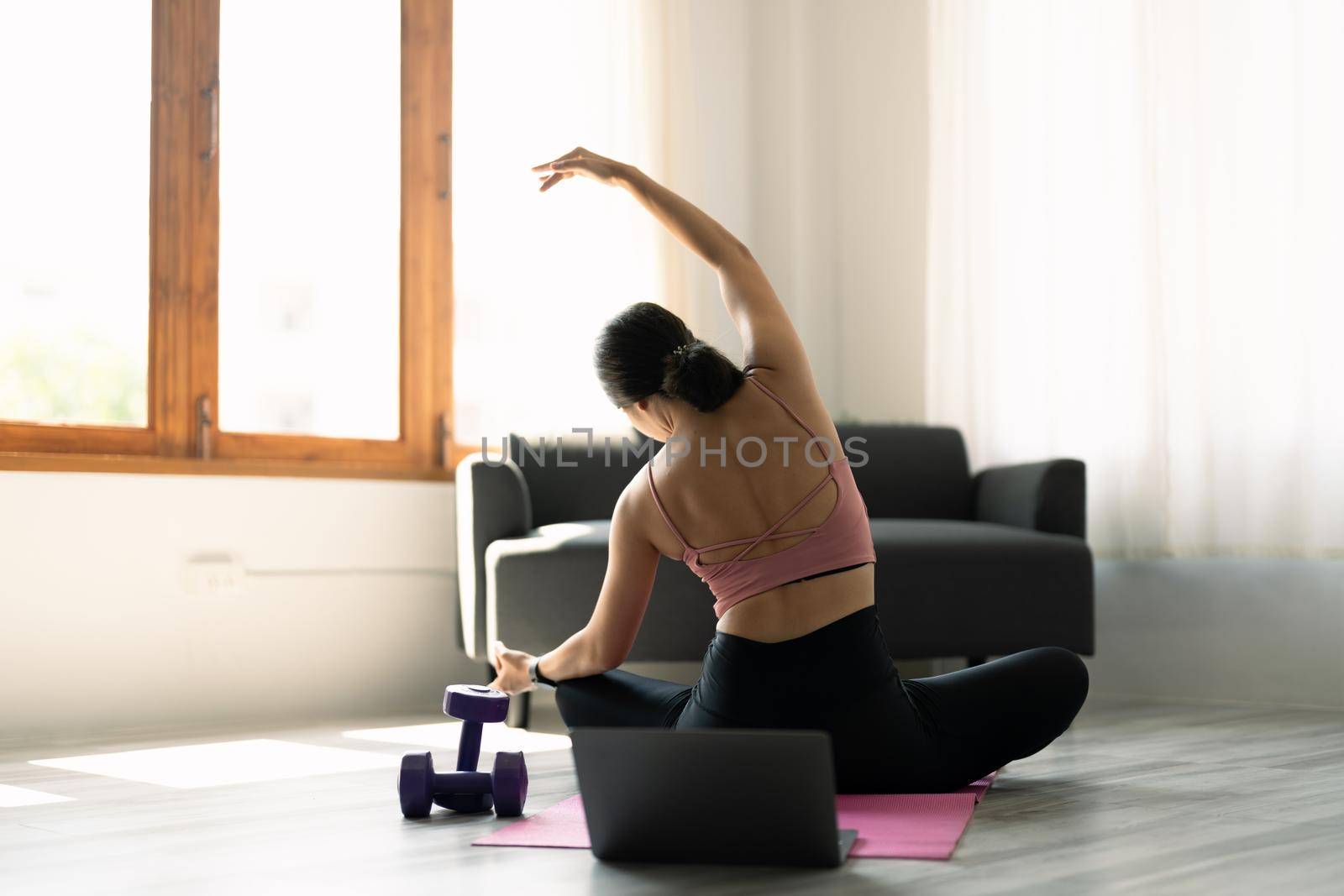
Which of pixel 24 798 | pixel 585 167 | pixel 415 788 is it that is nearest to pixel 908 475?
pixel 585 167

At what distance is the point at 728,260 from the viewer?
2088 millimetres

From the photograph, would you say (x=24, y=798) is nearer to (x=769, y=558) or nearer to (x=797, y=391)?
(x=769, y=558)

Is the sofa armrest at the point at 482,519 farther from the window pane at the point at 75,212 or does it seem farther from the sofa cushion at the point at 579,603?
the window pane at the point at 75,212

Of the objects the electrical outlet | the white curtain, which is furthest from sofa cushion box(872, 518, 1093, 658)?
the electrical outlet

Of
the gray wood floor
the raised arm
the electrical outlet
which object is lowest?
the gray wood floor

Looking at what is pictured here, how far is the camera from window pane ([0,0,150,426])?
123 inches

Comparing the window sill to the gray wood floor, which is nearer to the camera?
Result: the gray wood floor

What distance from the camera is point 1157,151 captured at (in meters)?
3.67

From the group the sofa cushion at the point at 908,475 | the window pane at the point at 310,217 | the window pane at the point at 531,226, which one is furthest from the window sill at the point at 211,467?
the sofa cushion at the point at 908,475

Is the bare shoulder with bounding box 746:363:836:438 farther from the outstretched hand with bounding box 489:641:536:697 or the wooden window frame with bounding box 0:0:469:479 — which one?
the wooden window frame with bounding box 0:0:469:479

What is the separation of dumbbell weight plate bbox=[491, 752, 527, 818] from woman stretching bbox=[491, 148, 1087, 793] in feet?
0.68

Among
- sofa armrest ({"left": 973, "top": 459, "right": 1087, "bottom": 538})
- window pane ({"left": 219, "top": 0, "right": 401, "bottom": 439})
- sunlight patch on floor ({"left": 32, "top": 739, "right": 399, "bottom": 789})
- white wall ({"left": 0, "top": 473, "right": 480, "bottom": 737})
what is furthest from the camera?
window pane ({"left": 219, "top": 0, "right": 401, "bottom": 439})

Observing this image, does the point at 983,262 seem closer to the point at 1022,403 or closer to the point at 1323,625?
the point at 1022,403

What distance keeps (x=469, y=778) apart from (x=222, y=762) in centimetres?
86
